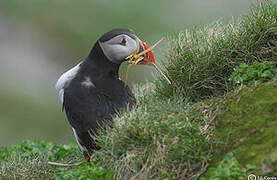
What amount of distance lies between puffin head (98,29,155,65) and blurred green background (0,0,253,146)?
480cm

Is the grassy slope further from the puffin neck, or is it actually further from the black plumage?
the puffin neck

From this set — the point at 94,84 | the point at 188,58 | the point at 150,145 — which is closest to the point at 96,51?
the point at 94,84

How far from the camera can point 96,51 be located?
4801 mm

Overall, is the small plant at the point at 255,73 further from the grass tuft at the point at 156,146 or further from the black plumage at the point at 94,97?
the black plumage at the point at 94,97

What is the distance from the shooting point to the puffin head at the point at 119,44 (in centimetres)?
465

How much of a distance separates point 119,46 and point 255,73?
4.35 ft

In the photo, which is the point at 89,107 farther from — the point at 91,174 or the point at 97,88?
the point at 91,174

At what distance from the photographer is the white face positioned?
15.3 ft

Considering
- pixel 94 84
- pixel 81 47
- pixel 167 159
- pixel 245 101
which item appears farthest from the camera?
pixel 81 47

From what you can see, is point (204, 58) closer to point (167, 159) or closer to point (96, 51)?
point (96, 51)

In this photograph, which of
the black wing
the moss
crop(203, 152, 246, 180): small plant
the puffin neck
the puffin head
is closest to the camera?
crop(203, 152, 246, 180): small plant

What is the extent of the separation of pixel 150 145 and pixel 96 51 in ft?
5.01

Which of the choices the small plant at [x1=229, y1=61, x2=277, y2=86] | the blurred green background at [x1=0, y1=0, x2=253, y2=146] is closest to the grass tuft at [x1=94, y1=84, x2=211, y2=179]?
the small plant at [x1=229, y1=61, x2=277, y2=86]

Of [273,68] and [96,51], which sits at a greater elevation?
[96,51]
